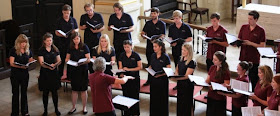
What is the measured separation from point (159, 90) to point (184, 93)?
455mm

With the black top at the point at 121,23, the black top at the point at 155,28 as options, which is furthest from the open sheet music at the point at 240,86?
the black top at the point at 121,23

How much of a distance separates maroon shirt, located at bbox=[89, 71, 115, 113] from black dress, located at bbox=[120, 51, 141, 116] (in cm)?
124

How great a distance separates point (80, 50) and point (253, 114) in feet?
10.8

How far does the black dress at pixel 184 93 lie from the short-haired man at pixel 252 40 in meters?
1.31

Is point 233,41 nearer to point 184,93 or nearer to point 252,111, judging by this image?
point 184,93

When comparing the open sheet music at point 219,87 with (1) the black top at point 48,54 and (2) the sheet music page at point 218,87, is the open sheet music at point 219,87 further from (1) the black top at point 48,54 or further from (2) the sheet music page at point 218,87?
(1) the black top at point 48,54

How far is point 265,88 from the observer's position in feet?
Answer: 21.6

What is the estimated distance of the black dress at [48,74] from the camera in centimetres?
827

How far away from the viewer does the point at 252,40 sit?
824 cm

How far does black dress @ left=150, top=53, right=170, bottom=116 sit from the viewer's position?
25.6ft

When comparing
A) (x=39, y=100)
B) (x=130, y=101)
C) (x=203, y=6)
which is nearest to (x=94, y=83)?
(x=130, y=101)

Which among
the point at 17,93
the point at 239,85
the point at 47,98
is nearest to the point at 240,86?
the point at 239,85

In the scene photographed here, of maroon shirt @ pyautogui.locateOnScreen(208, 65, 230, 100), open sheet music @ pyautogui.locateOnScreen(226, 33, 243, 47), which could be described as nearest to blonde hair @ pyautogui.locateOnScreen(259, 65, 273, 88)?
maroon shirt @ pyautogui.locateOnScreen(208, 65, 230, 100)

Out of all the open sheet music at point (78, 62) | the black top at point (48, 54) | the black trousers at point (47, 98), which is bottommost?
the black trousers at point (47, 98)
